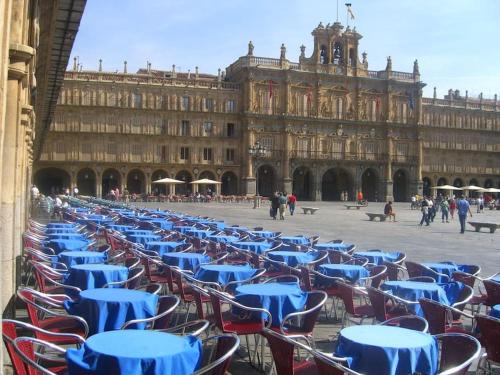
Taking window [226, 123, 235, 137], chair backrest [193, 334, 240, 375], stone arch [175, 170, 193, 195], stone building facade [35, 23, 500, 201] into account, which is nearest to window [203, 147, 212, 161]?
stone building facade [35, 23, 500, 201]

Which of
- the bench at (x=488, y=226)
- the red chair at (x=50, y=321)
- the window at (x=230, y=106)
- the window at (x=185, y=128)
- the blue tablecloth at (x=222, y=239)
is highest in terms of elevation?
the window at (x=230, y=106)

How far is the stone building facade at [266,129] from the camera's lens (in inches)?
2144

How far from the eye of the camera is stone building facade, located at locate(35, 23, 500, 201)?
54.5 meters

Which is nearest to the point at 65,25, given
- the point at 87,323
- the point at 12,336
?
the point at 87,323

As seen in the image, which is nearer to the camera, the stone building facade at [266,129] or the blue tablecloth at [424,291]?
the blue tablecloth at [424,291]

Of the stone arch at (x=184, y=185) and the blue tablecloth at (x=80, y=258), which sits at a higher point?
the stone arch at (x=184, y=185)

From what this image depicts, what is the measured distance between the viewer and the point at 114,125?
180 ft

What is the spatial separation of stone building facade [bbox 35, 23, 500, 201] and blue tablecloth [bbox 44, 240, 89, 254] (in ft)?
146

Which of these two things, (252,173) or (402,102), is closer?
(252,173)

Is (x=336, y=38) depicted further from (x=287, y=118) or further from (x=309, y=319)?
(x=309, y=319)

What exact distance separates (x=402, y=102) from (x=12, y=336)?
63.0 metres

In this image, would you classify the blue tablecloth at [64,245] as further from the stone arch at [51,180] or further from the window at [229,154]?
the window at [229,154]

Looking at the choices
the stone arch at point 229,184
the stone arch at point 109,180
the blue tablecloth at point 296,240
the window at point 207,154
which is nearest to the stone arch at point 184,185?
the window at point 207,154

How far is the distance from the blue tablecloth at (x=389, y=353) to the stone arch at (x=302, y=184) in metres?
57.4
